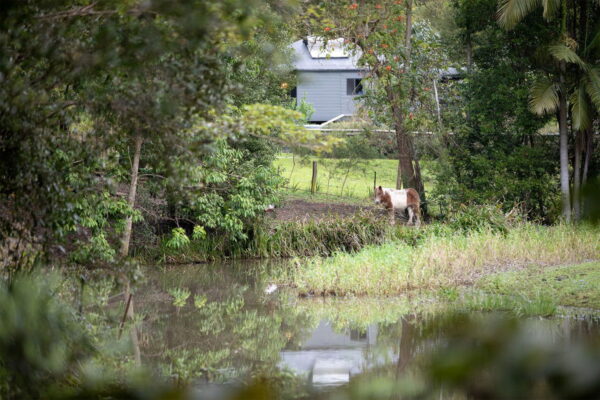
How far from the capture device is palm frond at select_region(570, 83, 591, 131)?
690 inches

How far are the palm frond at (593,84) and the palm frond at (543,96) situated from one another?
823 mm

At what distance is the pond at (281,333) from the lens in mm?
8984

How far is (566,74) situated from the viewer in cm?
1847

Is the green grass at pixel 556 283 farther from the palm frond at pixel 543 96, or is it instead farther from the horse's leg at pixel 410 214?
the horse's leg at pixel 410 214

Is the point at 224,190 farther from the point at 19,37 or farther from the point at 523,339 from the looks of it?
the point at 523,339

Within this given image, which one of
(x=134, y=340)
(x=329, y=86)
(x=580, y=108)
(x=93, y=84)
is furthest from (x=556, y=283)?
(x=329, y=86)

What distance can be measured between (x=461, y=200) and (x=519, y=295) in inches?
342

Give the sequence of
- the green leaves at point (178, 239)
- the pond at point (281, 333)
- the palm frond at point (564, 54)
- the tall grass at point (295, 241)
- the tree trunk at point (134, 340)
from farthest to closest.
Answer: the tall grass at point (295, 241) < the palm frond at point (564, 54) < the green leaves at point (178, 239) < the tree trunk at point (134, 340) < the pond at point (281, 333)

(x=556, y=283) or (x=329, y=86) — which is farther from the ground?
(x=329, y=86)

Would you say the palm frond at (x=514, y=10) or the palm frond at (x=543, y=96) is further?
the palm frond at (x=543, y=96)

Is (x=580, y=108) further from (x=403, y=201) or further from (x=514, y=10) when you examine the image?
(x=403, y=201)

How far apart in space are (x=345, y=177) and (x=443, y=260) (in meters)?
13.9

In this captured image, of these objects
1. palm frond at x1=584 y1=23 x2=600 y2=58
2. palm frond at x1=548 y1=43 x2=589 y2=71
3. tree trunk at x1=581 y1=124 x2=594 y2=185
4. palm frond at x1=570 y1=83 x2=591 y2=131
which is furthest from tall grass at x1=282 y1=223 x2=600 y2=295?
palm frond at x1=584 y1=23 x2=600 y2=58

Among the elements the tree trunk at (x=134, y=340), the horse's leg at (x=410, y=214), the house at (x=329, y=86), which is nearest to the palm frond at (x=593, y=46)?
the horse's leg at (x=410, y=214)
